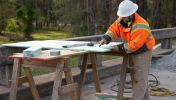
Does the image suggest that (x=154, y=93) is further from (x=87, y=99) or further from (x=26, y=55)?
(x=26, y=55)

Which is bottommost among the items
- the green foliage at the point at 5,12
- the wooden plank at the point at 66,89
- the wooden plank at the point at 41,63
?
the green foliage at the point at 5,12

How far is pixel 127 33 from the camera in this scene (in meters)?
6.15

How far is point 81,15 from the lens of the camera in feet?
103

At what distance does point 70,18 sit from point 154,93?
25135 millimetres

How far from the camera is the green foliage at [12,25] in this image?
148 ft

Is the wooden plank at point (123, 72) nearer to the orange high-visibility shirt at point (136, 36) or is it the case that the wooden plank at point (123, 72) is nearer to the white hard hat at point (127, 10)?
the orange high-visibility shirt at point (136, 36)

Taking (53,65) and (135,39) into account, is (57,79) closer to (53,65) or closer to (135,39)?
(53,65)

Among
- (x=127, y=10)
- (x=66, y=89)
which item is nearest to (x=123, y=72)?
(x=127, y=10)

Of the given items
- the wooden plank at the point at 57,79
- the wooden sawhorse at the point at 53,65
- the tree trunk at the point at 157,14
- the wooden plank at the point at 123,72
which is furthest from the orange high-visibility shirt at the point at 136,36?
the tree trunk at the point at 157,14

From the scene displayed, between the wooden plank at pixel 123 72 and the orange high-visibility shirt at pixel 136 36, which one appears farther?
the wooden plank at pixel 123 72

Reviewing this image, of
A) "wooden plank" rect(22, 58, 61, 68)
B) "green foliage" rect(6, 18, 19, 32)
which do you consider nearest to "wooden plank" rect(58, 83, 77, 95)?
"wooden plank" rect(22, 58, 61, 68)

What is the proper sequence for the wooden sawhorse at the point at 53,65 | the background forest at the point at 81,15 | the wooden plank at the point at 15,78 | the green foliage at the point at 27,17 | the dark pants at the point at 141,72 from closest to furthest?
the wooden sawhorse at the point at 53,65, the wooden plank at the point at 15,78, the dark pants at the point at 141,72, the background forest at the point at 81,15, the green foliage at the point at 27,17

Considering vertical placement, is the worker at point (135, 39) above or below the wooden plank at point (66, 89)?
above

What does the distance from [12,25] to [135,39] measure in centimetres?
4165
